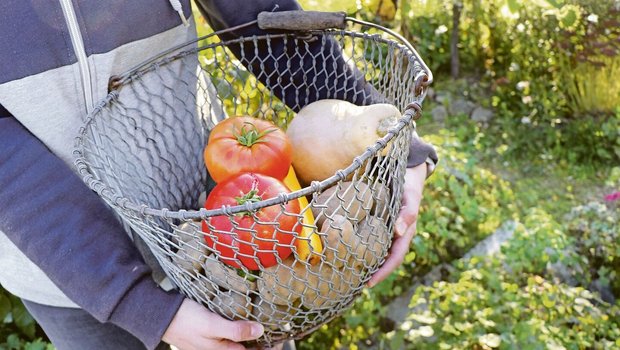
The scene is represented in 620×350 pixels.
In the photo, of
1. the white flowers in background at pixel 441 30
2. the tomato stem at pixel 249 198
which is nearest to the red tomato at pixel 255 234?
the tomato stem at pixel 249 198

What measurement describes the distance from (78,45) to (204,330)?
1.37 ft

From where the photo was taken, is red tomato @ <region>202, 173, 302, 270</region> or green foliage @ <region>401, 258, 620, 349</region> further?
green foliage @ <region>401, 258, 620, 349</region>

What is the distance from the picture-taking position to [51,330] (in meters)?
1.04

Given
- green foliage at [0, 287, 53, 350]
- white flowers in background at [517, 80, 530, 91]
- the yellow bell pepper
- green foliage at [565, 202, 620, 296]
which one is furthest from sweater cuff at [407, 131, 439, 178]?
white flowers in background at [517, 80, 530, 91]

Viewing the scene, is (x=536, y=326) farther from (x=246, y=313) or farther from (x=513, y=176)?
(x=513, y=176)

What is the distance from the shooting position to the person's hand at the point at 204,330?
0.79 metres

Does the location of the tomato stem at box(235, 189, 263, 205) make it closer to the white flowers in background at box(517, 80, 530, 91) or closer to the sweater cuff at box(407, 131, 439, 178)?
the sweater cuff at box(407, 131, 439, 178)

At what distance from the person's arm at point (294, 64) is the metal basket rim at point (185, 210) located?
3 centimetres

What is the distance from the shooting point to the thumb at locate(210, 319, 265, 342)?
31.1 inches

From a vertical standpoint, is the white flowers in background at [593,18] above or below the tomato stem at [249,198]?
below

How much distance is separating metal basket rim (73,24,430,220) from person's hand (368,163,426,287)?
0.46ft

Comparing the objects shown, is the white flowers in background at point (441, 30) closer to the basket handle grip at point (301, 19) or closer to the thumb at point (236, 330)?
the basket handle grip at point (301, 19)

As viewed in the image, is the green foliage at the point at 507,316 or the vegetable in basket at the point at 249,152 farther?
the green foliage at the point at 507,316

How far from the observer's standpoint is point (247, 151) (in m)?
0.88
